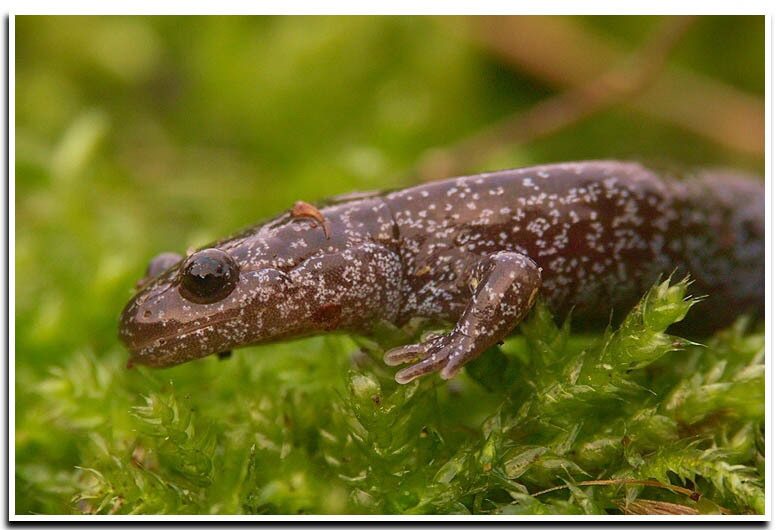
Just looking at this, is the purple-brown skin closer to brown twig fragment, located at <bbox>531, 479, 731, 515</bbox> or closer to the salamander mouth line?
the salamander mouth line

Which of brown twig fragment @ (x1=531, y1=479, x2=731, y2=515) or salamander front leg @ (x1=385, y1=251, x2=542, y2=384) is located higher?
salamander front leg @ (x1=385, y1=251, x2=542, y2=384)

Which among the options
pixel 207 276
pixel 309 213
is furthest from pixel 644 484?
pixel 207 276

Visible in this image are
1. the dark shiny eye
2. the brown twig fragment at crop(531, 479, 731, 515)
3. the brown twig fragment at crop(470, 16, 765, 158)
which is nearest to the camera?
the brown twig fragment at crop(531, 479, 731, 515)

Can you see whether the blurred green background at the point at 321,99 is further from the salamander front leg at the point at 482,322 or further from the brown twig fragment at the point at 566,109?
the salamander front leg at the point at 482,322

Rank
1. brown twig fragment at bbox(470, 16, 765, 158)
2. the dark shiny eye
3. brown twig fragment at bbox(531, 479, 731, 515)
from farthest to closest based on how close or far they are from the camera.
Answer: brown twig fragment at bbox(470, 16, 765, 158) → the dark shiny eye → brown twig fragment at bbox(531, 479, 731, 515)

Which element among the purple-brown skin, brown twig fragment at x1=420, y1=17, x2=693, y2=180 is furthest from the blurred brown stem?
the purple-brown skin
